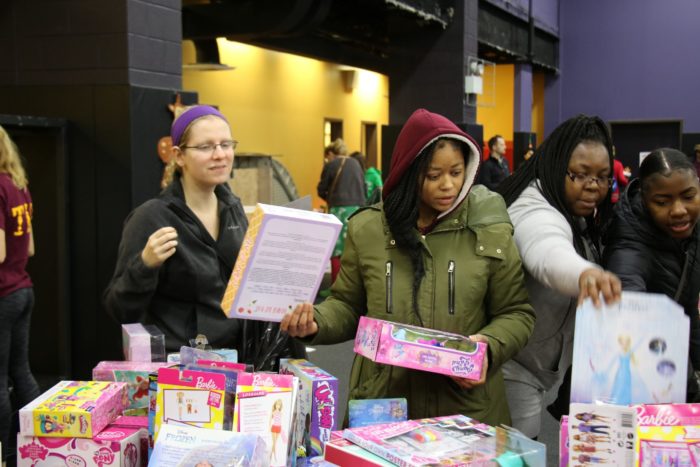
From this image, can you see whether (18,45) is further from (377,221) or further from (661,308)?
(661,308)

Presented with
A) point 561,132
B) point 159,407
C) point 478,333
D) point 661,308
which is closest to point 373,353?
point 478,333

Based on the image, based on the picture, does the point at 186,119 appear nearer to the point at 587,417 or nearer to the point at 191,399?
the point at 191,399

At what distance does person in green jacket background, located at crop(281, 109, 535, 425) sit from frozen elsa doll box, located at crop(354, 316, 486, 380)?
0.33ft

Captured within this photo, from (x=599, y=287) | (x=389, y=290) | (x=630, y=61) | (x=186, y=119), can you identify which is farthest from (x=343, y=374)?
(x=630, y=61)

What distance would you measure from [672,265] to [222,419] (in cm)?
110

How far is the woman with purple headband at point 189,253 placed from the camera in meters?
2.19

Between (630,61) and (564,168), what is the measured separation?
52.5ft

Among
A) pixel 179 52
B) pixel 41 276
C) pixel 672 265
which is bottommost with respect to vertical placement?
pixel 41 276

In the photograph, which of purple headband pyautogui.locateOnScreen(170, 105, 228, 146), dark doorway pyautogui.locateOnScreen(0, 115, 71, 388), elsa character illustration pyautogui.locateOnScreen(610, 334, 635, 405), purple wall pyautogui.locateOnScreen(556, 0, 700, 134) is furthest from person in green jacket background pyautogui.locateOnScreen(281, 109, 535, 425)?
purple wall pyautogui.locateOnScreen(556, 0, 700, 134)

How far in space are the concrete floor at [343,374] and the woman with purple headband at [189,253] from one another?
6.00 feet

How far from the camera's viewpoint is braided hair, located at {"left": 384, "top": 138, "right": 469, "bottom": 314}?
1.83 m

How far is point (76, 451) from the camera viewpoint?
60.3 inches

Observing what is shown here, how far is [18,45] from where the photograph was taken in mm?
4539

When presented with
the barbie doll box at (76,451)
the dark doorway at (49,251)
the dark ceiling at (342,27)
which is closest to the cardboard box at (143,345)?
the barbie doll box at (76,451)
